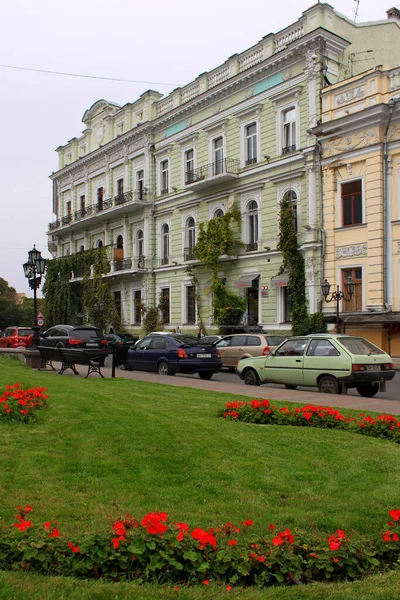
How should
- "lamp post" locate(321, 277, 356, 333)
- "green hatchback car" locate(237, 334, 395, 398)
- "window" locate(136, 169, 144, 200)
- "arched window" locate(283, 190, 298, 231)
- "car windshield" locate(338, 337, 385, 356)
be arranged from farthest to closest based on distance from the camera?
"window" locate(136, 169, 144, 200), "arched window" locate(283, 190, 298, 231), "lamp post" locate(321, 277, 356, 333), "car windshield" locate(338, 337, 385, 356), "green hatchback car" locate(237, 334, 395, 398)

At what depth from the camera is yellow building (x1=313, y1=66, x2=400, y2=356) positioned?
25.5 m

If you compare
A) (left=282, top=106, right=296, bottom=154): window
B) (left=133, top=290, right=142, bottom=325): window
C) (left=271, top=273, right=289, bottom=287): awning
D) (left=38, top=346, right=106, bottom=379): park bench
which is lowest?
(left=38, top=346, right=106, bottom=379): park bench

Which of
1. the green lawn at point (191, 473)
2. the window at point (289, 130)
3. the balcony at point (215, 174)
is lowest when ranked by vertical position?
the green lawn at point (191, 473)

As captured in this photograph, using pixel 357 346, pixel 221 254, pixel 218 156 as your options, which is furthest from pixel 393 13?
pixel 357 346

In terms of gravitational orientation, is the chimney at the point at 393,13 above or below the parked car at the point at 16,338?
above

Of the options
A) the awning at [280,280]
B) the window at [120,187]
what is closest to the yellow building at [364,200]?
the awning at [280,280]

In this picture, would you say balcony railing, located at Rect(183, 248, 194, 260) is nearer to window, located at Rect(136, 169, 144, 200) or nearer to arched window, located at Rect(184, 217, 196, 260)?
arched window, located at Rect(184, 217, 196, 260)

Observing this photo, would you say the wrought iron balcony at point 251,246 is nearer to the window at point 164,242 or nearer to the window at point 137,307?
the window at point 164,242

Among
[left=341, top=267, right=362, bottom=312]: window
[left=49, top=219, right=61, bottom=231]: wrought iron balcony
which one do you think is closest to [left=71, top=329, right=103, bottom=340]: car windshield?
[left=341, top=267, right=362, bottom=312]: window

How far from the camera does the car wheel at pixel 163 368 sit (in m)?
19.9

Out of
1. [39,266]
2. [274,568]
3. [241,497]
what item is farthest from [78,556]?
[39,266]

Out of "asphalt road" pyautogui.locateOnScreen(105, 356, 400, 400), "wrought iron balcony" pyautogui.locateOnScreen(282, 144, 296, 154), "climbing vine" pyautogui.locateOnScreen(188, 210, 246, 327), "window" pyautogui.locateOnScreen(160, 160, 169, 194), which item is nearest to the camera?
"asphalt road" pyautogui.locateOnScreen(105, 356, 400, 400)

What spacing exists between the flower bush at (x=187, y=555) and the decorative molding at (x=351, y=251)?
23.1m

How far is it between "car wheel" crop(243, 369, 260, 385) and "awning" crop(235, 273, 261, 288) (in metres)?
15.3
